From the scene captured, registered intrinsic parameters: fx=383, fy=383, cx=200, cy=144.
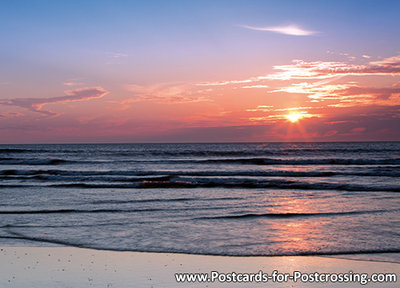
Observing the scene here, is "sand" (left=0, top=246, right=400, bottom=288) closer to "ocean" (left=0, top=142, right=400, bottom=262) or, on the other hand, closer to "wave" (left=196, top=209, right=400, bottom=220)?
"ocean" (left=0, top=142, right=400, bottom=262)

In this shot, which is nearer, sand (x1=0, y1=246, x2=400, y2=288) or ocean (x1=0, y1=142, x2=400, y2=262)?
sand (x1=0, y1=246, x2=400, y2=288)

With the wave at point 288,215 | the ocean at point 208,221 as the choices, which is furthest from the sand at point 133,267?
the wave at point 288,215

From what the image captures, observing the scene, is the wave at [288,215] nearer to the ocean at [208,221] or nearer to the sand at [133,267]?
the ocean at [208,221]

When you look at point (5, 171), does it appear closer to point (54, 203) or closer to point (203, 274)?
point (54, 203)

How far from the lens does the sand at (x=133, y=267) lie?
607 cm

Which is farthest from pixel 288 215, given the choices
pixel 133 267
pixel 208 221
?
pixel 133 267

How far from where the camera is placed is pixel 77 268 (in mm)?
6859

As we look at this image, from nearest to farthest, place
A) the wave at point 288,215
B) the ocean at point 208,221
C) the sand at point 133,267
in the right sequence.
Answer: the sand at point 133,267 → the ocean at point 208,221 → the wave at point 288,215

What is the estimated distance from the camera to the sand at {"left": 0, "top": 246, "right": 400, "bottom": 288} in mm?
6066

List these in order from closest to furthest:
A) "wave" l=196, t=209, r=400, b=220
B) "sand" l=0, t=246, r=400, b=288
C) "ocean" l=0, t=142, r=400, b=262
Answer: "sand" l=0, t=246, r=400, b=288
"ocean" l=0, t=142, r=400, b=262
"wave" l=196, t=209, r=400, b=220

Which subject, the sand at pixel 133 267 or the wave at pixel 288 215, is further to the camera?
the wave at pixel 288 215

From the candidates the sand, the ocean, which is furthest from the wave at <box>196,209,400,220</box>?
the sand

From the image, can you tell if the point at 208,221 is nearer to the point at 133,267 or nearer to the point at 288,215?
the point at 288,215

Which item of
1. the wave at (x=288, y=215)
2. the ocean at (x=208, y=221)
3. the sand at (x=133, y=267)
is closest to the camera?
the sand at (x=133, y=267)
